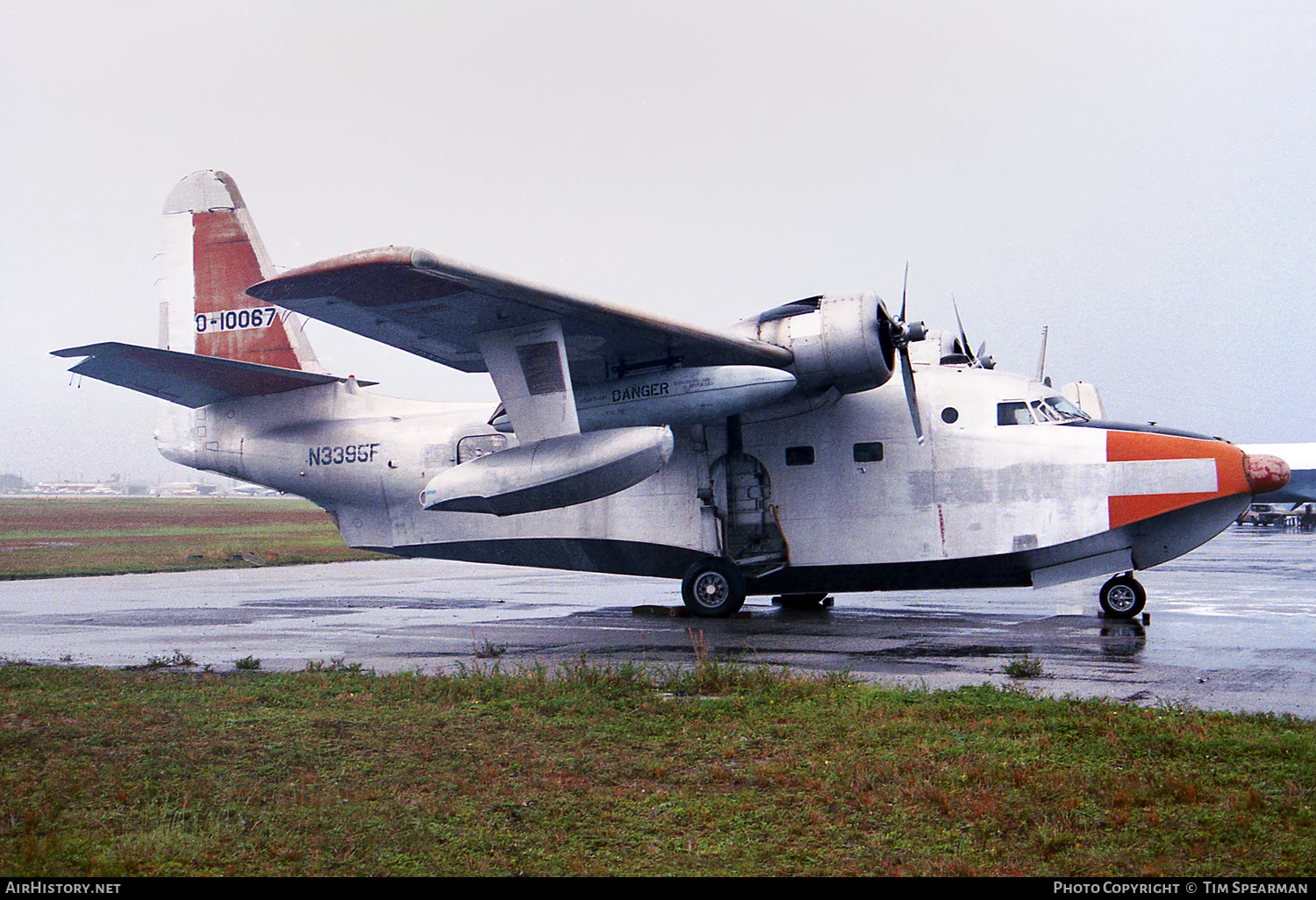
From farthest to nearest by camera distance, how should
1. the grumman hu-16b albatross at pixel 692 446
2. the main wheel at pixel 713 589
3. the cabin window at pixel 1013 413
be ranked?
the main wheel at pixel 713 589 → the cabin window at pixel 1013 413 → the grumman hu-16b albatross at pixel 692 446

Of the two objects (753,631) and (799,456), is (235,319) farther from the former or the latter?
(753,631)

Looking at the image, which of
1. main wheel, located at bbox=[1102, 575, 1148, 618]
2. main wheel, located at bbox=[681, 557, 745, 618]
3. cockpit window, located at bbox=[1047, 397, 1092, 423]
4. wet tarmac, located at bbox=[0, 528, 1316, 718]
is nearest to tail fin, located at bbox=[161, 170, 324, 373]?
wet tarmac, located at bbox=[0, 528, 1316, 718]

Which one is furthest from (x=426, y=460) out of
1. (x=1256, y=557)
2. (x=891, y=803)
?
(x=1256, y=557)

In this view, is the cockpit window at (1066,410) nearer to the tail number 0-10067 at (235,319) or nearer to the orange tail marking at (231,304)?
the orange tail marking at (231,304)

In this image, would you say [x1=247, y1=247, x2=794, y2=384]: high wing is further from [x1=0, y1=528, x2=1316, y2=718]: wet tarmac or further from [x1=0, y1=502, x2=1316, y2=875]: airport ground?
[x1=0, y1=502, x2=1316, y2=875]: airport ground

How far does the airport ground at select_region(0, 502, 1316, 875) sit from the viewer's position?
4422 mm

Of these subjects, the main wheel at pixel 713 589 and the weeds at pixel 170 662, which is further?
the main wheel at pixel 713 589

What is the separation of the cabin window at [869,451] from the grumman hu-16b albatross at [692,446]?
4 cm

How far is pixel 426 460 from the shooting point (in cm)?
1636

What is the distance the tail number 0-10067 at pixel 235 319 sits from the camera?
1766cm

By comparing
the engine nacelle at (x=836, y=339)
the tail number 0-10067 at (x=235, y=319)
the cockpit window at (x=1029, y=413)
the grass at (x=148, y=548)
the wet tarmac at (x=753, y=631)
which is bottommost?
the wet tarmac at (x=753, y=631)

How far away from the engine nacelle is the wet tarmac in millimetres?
3460

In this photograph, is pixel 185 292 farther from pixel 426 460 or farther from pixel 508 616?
pixel 508 616

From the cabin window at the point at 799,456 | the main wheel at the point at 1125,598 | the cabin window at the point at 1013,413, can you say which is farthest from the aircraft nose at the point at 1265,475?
the cabin window at the point at 799,456
